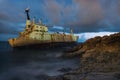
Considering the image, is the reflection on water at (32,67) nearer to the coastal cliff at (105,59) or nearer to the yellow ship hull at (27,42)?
the coastal cliff at (105,59)

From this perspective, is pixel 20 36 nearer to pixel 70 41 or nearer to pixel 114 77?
pixel 70 41

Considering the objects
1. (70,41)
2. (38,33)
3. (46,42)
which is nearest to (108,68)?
(38,33)

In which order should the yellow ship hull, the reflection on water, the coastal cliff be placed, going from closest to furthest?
the coastal cliff
the reflection on water
the yellow ship hull

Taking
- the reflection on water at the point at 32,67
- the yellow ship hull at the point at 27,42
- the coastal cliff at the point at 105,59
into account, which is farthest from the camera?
the yellow ship hull at the point at 27,42

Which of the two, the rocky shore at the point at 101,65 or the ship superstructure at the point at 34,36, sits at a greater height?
the ship superstructure at the point at 34,36

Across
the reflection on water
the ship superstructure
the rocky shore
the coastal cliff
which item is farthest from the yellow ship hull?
the coastal cliff

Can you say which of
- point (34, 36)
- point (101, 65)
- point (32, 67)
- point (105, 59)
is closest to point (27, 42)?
point (34, 36)

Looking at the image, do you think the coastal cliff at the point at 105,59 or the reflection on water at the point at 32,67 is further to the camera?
the reflection on water at the point at 32,67

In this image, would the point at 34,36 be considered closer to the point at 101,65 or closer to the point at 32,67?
the point at 32,67

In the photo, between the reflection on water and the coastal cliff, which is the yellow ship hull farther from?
the coastal cliff

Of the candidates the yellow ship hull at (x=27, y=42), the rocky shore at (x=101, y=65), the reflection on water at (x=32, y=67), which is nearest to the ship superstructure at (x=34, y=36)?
the yellow ship hull at (x=27, y=42)

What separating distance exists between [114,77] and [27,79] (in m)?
8.94


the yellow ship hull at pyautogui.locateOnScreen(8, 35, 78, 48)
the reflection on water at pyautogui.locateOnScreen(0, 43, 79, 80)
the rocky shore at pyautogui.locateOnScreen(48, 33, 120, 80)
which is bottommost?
the reflection on water at pyautogui.locateOnScreen(0, 43, 79, 80)

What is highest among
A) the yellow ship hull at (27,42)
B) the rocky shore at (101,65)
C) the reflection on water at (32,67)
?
the yellow ship hull at (27,42)
